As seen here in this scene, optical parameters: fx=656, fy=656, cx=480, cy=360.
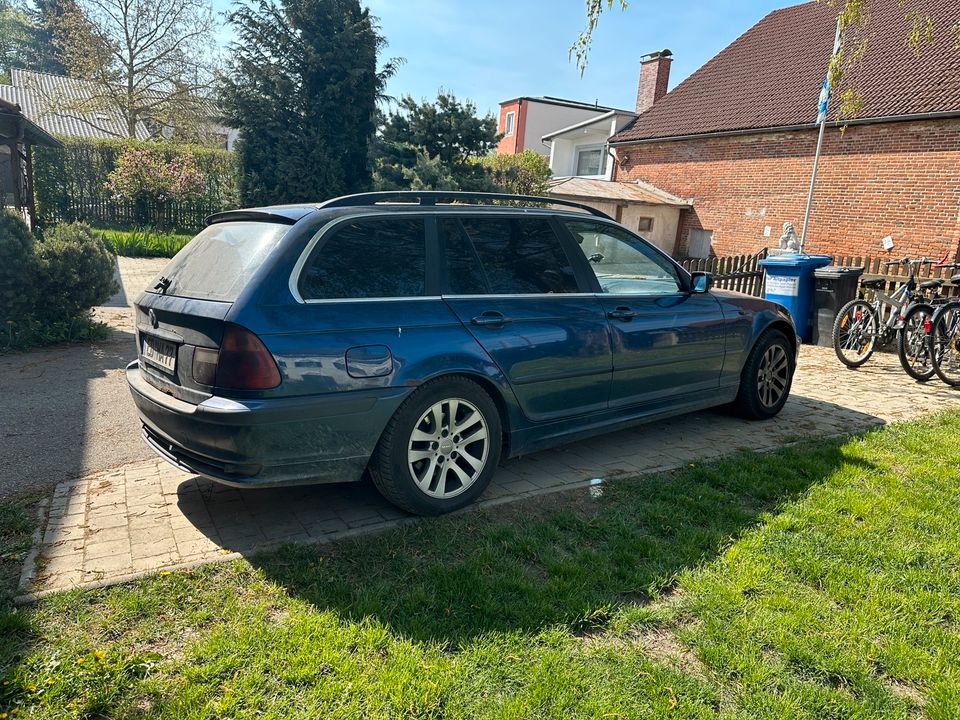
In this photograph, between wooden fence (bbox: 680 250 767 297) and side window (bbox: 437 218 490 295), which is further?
wooden fence (bbox: 680 250 767 297)

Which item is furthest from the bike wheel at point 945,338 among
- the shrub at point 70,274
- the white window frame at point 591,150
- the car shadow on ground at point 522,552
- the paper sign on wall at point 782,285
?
the white window frame at point 591,150

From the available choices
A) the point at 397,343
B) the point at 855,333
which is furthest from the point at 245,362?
the point at 855,333

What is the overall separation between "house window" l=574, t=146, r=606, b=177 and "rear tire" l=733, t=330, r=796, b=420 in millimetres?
25142

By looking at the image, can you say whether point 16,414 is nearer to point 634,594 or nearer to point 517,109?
point 634,594

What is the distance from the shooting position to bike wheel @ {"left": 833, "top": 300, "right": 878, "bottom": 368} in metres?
8.55

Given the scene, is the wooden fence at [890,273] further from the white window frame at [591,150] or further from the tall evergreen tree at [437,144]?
the white window frame at [591,150]

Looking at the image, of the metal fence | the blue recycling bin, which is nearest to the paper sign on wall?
the blue recycling bin

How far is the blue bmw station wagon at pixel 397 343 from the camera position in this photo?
10.5ft

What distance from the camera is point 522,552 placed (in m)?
3.37

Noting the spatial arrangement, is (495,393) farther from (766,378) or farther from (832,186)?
(832,186)

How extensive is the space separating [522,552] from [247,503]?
1.71 meters

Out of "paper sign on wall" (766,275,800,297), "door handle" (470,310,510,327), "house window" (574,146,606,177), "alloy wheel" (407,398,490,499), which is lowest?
"alloy wheel" (407,398,490,499)

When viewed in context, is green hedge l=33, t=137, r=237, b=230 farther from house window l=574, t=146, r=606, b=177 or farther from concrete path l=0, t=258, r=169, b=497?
house window l=574, t=146, r=606, b=177

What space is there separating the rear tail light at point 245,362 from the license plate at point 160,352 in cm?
51
